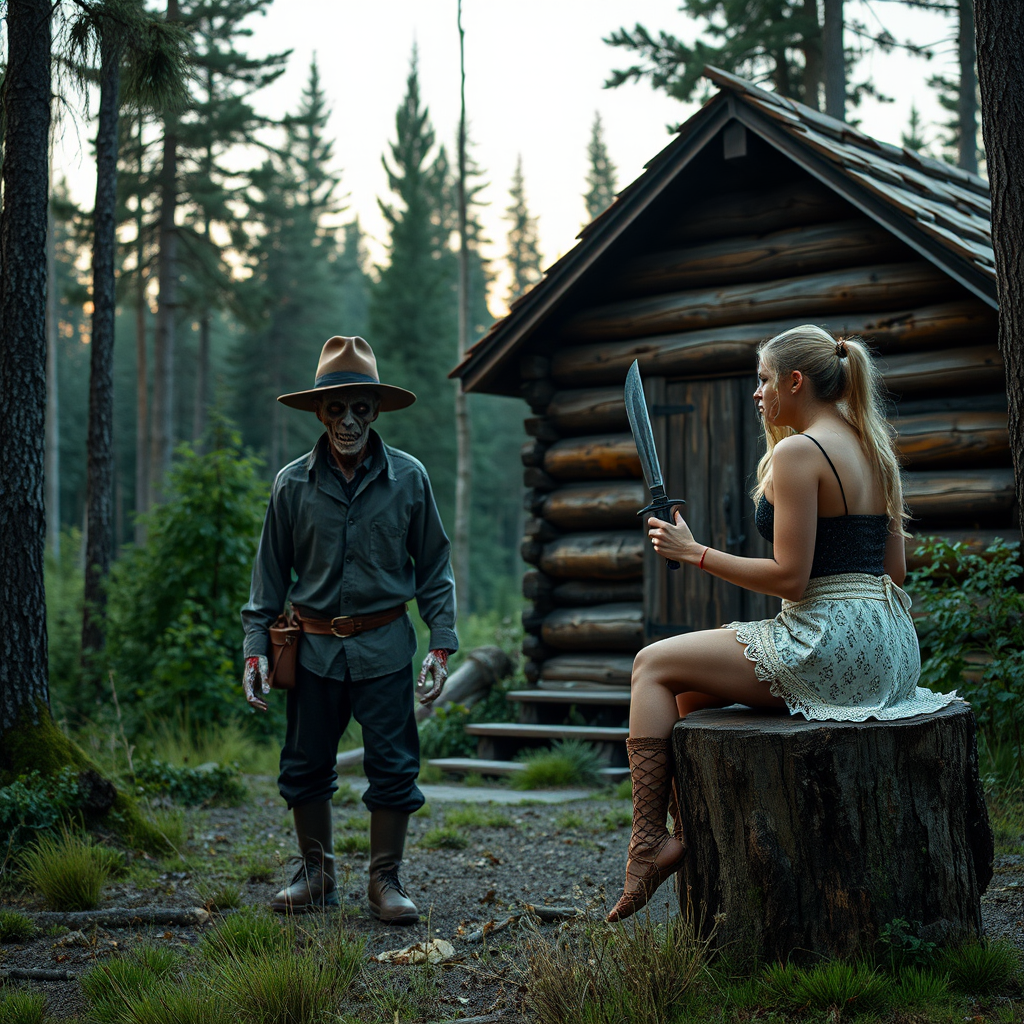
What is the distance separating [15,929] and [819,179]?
6265mm

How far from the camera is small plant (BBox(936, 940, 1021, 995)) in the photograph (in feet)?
9.12

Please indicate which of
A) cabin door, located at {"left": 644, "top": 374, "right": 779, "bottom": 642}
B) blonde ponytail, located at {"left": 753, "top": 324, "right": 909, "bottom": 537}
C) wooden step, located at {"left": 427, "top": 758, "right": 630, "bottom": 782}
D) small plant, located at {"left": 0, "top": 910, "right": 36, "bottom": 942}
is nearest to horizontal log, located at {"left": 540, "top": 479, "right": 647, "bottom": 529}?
cabin door, located at {"left": 644, "top": 374, "right": 779, "bottom": 642}

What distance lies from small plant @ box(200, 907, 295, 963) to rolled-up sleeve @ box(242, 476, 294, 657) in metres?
1.14

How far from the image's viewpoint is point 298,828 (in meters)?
4.36

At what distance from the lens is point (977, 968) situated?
2.80 metres

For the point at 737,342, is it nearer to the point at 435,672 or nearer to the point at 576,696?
the point at 576,696

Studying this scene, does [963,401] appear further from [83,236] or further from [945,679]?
[83,236]

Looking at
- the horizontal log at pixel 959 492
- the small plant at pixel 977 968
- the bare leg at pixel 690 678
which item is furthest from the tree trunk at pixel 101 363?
the small plant at pixel 977 968

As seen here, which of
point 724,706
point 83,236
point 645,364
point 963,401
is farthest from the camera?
point 83,236

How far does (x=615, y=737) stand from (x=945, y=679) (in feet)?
9.15

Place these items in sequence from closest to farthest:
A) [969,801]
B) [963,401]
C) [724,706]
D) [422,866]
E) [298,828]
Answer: [969,801] → [724,706] → [298,828] → [422,866] → [963,401]

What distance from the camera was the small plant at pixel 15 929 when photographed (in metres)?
3.91

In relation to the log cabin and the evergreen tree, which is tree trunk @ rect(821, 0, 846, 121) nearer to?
the log cabin

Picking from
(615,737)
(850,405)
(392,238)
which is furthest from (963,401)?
(392,238)
